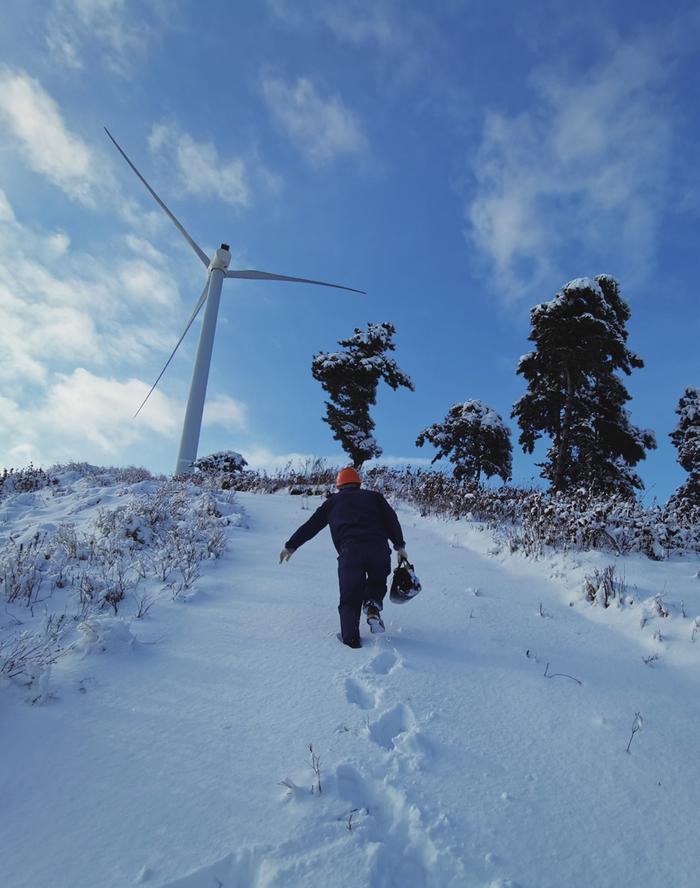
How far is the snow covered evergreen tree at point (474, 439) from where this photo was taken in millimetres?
24797

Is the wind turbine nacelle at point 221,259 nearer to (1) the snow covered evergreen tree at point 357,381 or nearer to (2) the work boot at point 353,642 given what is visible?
(1) the snow covered evergreen tree at point 357,381

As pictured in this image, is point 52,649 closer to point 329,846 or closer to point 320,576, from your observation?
point 329,846

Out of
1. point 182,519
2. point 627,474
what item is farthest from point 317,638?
point 627,474

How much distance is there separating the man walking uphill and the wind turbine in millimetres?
13037

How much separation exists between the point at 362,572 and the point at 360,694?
54.8 inches

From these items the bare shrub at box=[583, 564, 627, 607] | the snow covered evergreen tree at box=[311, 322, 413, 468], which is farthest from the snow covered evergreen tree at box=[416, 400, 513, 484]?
the bare shrub at box=[583, 564, 627, 607]

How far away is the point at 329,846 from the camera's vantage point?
1.99m

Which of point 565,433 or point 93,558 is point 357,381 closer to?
point 565,433

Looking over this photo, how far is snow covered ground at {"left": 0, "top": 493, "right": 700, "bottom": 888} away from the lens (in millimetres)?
1982

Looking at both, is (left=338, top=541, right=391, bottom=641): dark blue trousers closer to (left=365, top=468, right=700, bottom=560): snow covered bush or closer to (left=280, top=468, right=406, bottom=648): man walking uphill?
(left=280, top=468, right=406, bottom=648): man walking uphill

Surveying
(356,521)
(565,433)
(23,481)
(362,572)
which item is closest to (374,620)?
(362,572)

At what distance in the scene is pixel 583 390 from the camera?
65.3 ft

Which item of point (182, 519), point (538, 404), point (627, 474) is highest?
point (538, 404)

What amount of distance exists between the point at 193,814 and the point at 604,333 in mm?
18983
